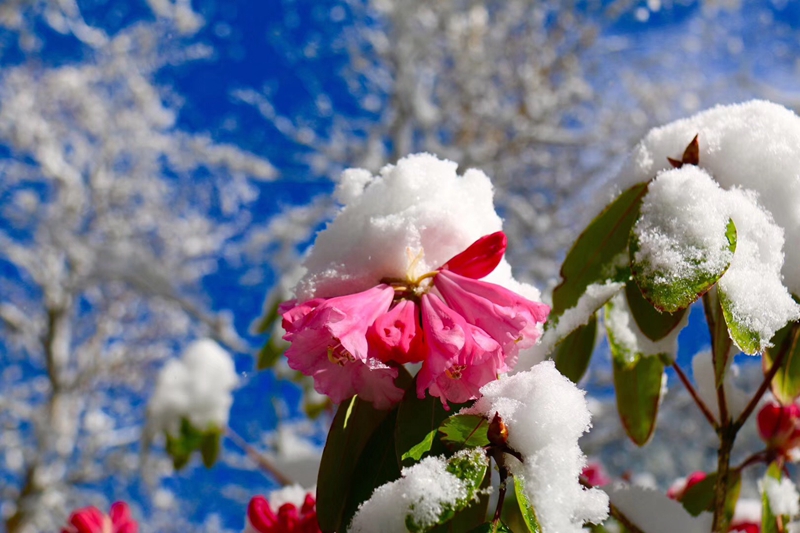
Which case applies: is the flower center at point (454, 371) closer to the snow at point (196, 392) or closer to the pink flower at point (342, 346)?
the pink flower at point (342, 346)

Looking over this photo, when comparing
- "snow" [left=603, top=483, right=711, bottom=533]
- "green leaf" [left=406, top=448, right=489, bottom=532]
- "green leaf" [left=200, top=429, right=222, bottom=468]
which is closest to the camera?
"green leaf" [left=406, top=448, right=489, bottom=532]

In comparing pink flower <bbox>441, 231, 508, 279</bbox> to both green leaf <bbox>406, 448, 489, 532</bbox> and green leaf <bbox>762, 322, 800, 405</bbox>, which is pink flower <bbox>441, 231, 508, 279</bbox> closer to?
green leaf <bbox>406, 448, 489, 532</bbox>

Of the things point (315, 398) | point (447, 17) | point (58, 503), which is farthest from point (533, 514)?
point (58, 503)

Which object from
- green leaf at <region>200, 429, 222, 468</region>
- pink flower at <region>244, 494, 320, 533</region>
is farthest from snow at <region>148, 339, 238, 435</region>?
pink flower at <region>244, 494, 320, 533</region>

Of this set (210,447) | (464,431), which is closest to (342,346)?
(464,431)

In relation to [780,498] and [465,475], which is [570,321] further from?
[780,498]

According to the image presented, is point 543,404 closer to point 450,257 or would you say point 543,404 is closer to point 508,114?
point 450,257
